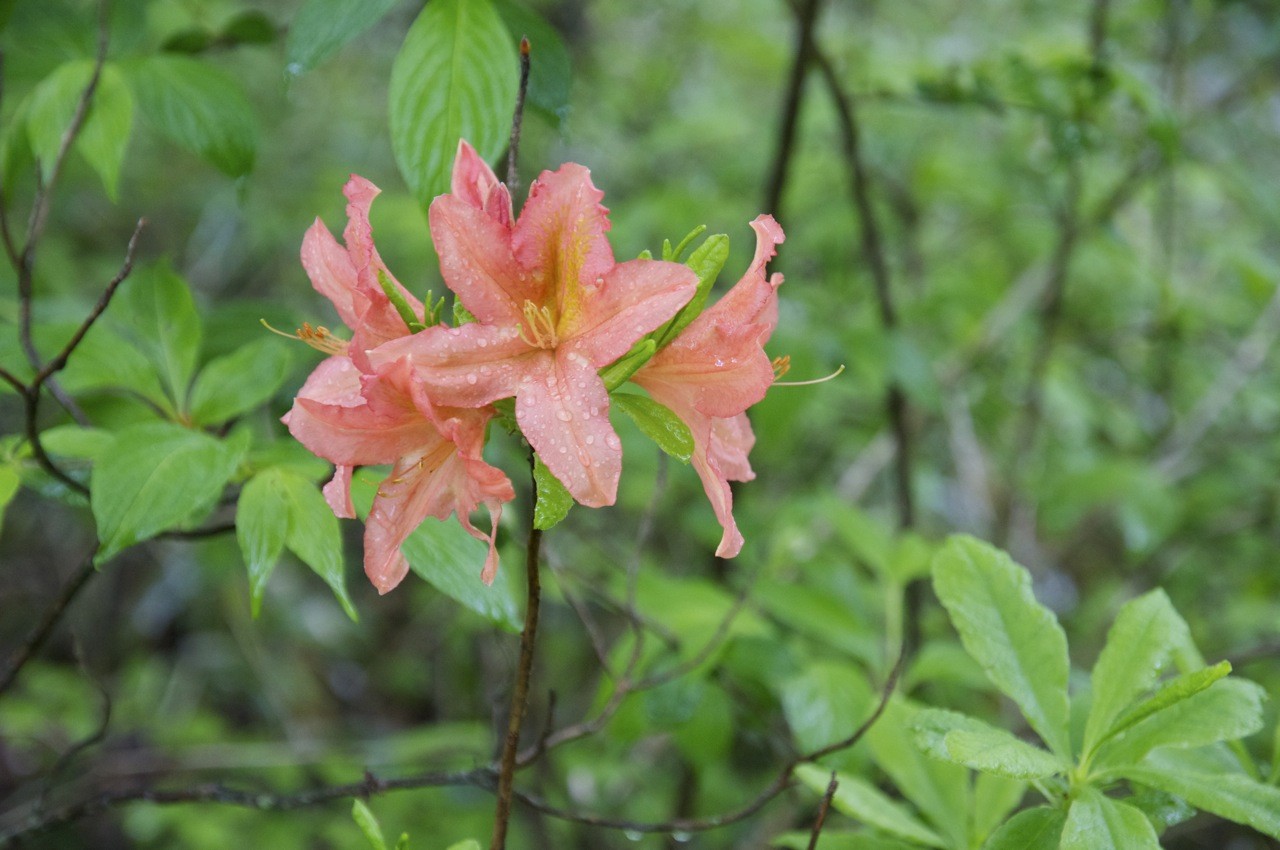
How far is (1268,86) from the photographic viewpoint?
245cm

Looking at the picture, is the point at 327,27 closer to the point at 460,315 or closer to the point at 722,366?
the point at 460,315

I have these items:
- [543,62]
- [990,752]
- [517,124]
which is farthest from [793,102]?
[990,752]

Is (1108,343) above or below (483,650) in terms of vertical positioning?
above

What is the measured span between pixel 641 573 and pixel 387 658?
2250 mm

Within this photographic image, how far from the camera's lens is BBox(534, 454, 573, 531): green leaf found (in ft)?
2.06

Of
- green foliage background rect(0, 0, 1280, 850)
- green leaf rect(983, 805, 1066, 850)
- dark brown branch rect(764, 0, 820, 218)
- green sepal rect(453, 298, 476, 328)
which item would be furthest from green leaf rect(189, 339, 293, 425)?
dark brown branch rect(764, 0, 820, 218)

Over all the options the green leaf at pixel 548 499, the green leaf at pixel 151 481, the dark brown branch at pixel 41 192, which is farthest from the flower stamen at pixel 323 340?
Result: the dark brown branch at pixel 41 192

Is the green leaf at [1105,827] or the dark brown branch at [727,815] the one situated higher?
the green leaf at [1105,827]

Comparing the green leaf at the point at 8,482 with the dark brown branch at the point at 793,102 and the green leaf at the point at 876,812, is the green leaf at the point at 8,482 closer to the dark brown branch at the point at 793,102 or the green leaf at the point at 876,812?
the green leaf at the point at 876,812

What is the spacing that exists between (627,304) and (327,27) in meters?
0.52

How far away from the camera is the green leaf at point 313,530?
0.78m

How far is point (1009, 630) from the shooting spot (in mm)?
852

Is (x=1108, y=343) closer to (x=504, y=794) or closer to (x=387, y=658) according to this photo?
(x=504, y=794)

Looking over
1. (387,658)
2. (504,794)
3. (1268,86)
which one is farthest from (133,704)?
(1268,86)
